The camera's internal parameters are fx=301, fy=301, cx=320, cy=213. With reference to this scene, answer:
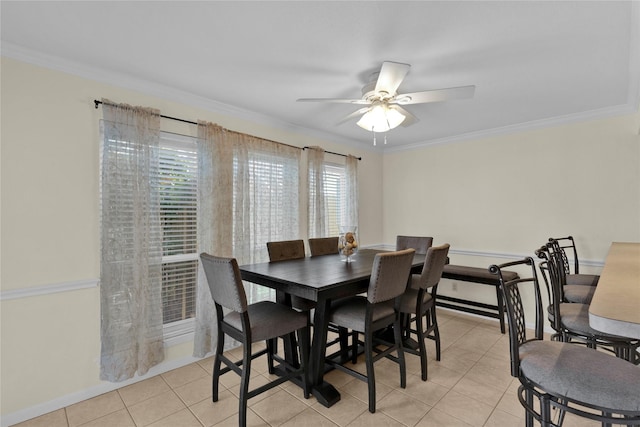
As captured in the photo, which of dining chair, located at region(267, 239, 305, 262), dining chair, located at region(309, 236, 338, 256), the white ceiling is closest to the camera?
the white ceiling

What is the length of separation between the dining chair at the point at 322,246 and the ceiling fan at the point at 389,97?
56.0 inches

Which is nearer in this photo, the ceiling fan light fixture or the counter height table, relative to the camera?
the counter height table

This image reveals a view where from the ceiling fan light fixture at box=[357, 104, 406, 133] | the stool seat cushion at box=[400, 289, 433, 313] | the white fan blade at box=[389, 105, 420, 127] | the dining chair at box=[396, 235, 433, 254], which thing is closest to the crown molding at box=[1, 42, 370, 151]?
the ceiling fan light fixture at box=[357, 104, 406, 133]

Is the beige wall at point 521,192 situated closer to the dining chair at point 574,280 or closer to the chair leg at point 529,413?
the dining chair at point 574,280

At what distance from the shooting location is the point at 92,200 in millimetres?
2303

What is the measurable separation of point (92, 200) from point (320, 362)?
2.12m

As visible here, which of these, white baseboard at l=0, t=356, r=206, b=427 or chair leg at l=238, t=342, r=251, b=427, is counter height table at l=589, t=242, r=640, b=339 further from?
white baseboard at l=0, t=356, r=206, b=427

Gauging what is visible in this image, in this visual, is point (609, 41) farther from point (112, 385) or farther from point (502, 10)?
point (112, 385)

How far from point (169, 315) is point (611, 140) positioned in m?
4.72

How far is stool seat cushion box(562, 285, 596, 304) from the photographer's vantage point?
2.20 meters

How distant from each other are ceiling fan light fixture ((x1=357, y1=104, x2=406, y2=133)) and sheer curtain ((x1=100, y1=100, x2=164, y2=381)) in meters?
1.78

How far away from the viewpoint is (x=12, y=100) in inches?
78.4

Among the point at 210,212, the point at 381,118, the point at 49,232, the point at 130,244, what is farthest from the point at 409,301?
the point at 49,232

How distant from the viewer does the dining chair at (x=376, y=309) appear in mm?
2023
